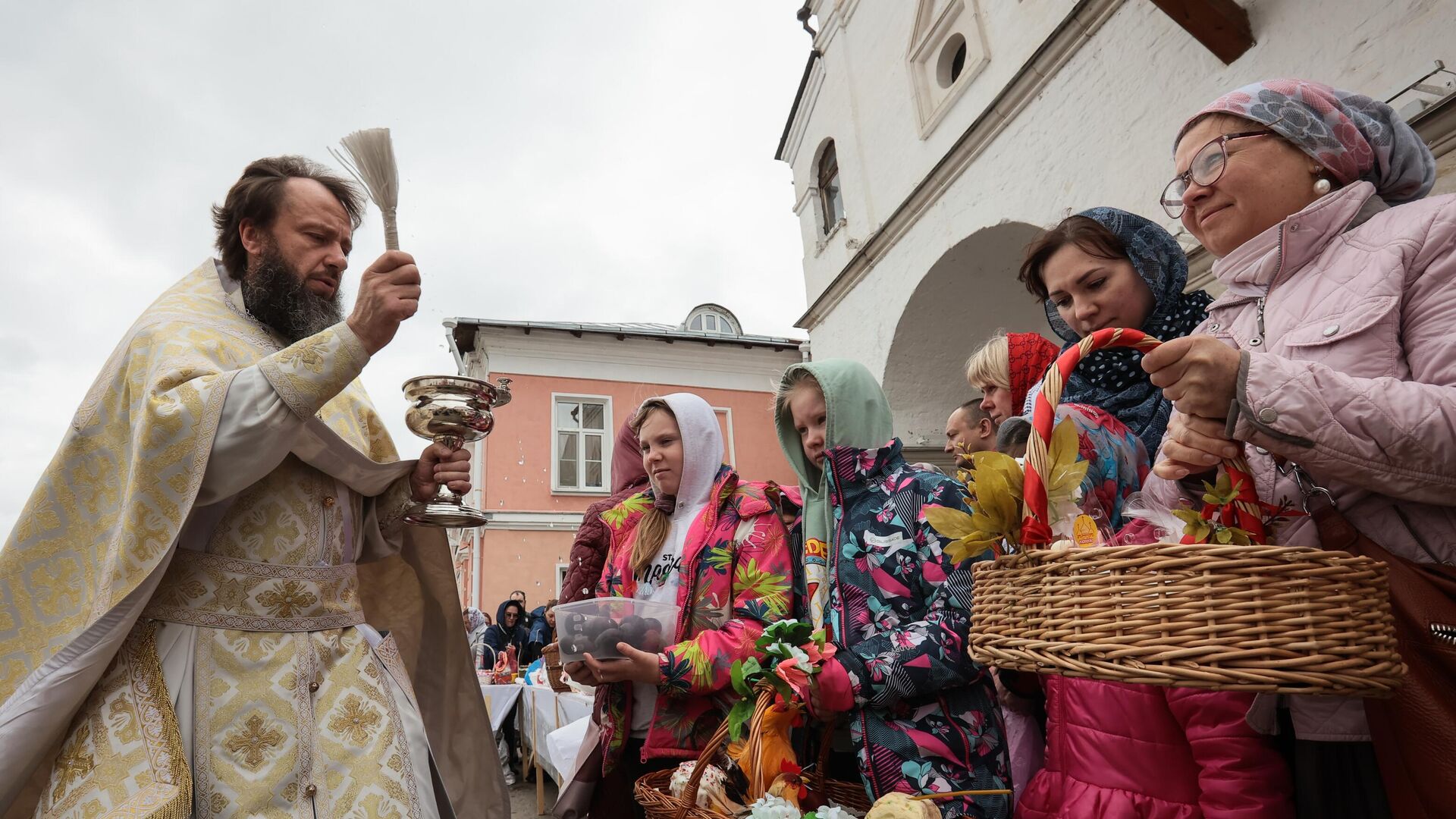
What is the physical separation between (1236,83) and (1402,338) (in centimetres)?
425

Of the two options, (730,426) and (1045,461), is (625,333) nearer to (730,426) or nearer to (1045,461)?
(730,426)

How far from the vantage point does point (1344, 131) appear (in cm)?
148

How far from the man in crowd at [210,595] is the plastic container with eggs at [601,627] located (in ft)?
1.36

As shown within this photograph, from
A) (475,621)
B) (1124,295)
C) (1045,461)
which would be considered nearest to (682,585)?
(1045,461)

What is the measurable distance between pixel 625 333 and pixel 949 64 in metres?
9.88

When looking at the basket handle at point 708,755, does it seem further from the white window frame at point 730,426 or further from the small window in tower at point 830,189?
the white window frame at point 730,426

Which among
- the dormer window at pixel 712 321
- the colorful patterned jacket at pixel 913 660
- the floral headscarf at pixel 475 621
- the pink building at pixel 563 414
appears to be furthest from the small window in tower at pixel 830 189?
the dormer window at pixel 712 321

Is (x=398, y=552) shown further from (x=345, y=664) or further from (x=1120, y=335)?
(x=1120, y=335)

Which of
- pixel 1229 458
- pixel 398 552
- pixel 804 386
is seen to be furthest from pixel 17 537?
pixel 1229 458

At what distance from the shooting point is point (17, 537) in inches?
66.2

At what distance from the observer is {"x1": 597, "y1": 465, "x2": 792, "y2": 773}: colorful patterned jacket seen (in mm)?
2148

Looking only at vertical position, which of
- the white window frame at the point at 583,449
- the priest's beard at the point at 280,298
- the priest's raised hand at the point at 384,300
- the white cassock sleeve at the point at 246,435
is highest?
the white window frame at the point at 583,449

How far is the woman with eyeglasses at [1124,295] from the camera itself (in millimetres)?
2039

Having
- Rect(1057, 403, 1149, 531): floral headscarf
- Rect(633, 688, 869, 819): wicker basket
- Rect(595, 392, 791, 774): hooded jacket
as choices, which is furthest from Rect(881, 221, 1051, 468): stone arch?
Rect(633, 688, 869, 819): wicker basket
